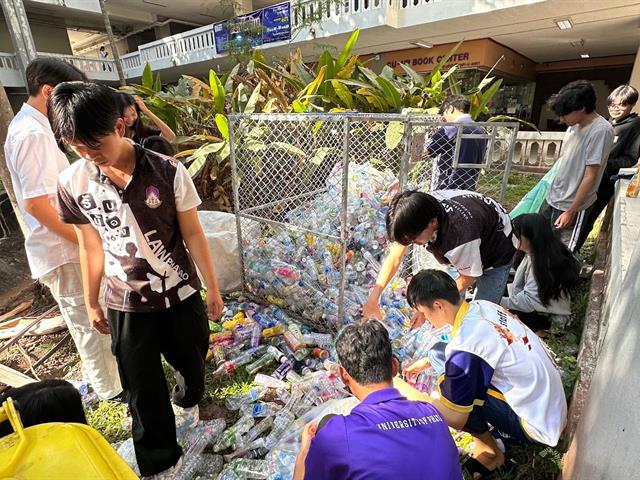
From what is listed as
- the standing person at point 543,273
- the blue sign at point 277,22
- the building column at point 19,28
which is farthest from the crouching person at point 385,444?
the building column at point 19,28

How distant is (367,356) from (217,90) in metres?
4.24

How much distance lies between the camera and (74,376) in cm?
250

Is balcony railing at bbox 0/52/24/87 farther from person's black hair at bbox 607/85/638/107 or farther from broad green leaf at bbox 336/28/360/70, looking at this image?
person's black hair at bbox 607/85/638/107

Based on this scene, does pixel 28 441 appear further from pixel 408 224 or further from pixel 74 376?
pixel 74 376

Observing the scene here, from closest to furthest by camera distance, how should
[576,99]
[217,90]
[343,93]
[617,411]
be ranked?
[617,411] → [576,99] → [217,90] → [343,93]

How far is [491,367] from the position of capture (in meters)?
1.50

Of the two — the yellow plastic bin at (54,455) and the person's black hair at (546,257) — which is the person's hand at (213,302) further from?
the person's black hair at (546,257)

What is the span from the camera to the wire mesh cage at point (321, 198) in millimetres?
2982

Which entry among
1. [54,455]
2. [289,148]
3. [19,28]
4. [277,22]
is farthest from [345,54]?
[19,28]

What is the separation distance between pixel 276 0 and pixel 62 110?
14581 millimetres

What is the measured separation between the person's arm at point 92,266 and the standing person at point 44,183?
22 cm

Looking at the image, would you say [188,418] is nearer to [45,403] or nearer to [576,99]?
[45,403]

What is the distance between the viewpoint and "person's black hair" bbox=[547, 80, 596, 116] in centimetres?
277

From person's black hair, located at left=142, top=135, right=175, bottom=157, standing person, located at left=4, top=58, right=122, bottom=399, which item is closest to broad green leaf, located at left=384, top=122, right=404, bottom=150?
person's black hair, located at left=142, top=135, right=175, bottom=157
